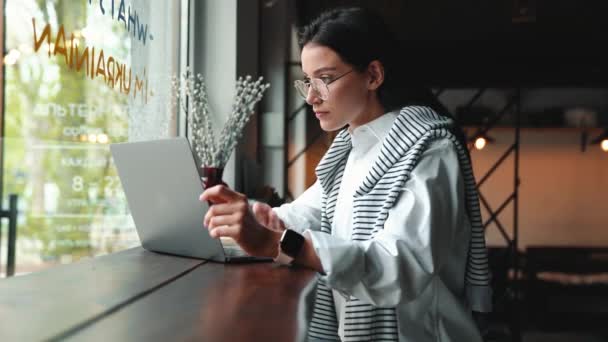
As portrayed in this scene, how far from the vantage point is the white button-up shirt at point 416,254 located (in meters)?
1.05

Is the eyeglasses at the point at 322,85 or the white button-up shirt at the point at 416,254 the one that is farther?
the eyeglasses at the point at 322,85

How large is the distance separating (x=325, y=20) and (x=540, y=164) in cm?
551

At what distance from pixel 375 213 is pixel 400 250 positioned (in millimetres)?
212

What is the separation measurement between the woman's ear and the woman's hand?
1.84 ft

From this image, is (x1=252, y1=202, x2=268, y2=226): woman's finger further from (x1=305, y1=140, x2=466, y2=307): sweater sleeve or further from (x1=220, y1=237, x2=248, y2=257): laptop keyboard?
(x1=305, y1=140, x2=466, y2=307): sweater sleeve

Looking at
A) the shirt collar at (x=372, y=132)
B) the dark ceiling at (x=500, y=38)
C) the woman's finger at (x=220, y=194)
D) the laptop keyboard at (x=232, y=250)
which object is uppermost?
the dark ceiling at (x=500, y=38)

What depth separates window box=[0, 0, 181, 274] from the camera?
1.54 meters

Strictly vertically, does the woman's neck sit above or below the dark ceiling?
below

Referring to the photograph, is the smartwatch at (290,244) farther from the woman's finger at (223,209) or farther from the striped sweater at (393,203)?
the striped sweater at (393,203)

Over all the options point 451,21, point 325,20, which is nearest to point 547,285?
point 451,21

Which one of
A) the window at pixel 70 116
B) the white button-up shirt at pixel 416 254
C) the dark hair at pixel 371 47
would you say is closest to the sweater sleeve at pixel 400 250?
the white button-up shirt at pixel 416 254

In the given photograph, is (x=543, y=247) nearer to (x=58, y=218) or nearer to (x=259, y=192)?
(x=259, y=192)

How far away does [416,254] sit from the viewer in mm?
1083

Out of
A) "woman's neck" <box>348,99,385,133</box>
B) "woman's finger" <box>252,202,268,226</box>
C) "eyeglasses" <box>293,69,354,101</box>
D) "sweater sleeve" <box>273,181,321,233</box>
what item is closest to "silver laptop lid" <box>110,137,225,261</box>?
"woman's finger" <box>252,202,268,226</box>
